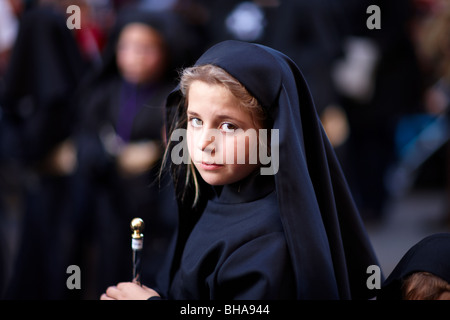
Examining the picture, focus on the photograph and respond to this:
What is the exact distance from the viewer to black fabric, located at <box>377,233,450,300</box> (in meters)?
1.76

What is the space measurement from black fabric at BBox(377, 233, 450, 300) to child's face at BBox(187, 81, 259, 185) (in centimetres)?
51

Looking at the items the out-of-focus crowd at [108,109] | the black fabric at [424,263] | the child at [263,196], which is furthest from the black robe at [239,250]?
the out-of-focus crowd at [108,109]

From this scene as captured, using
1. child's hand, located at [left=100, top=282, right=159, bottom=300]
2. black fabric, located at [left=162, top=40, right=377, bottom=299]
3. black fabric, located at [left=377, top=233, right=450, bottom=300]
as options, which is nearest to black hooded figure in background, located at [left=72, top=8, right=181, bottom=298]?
child's hand, located at [left=100, top=282, right=159, bottom=300]

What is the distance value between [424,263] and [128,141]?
102 inches

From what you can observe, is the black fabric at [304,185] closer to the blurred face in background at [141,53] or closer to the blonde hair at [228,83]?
the blonde hair at [228,83]

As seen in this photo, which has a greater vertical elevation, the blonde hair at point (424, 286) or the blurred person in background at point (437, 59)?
the blurred person in background at point (437, 59)

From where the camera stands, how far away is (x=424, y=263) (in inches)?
70.0

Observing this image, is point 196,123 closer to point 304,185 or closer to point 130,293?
point 304,185

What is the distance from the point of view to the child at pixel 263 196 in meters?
1.78

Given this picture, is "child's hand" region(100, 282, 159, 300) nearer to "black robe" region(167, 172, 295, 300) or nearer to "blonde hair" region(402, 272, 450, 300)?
"black robe" region(167, 172, 295, 300)

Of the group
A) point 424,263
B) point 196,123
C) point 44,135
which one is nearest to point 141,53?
point 44,135

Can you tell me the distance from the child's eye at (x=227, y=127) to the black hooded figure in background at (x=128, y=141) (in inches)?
81.7

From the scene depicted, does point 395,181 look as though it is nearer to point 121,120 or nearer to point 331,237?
point 121,120
